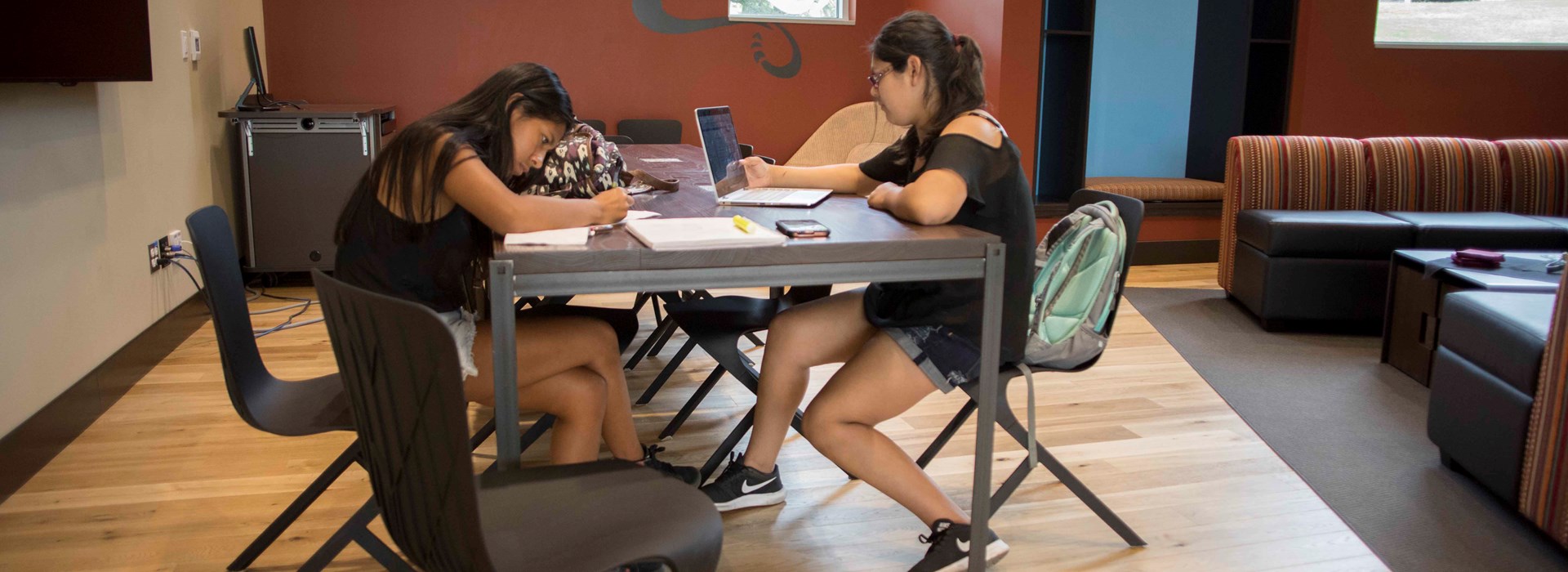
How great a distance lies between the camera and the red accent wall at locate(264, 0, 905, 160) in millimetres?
5941

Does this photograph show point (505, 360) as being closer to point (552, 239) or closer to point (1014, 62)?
point (552, 239)

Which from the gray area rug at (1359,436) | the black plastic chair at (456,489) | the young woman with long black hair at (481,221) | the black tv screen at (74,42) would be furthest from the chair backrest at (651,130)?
the black plastic chair at (456,489)

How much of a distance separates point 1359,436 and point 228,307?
3.03 meters

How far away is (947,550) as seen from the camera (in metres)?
2.26

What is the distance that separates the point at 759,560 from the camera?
241 cm

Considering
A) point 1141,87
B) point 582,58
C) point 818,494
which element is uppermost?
point 582,58

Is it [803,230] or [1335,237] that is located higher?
[803,230]

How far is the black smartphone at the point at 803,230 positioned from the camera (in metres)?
2.01

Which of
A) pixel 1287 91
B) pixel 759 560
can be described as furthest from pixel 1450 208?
pixel 759 560

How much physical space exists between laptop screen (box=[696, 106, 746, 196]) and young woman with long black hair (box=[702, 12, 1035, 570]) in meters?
0.49

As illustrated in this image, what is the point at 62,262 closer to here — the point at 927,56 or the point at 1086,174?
the point at 927,56

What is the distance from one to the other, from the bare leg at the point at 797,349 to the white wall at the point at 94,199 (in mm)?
1870

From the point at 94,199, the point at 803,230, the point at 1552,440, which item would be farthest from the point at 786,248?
the point at 94,199

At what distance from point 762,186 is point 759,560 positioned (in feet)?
3.04
